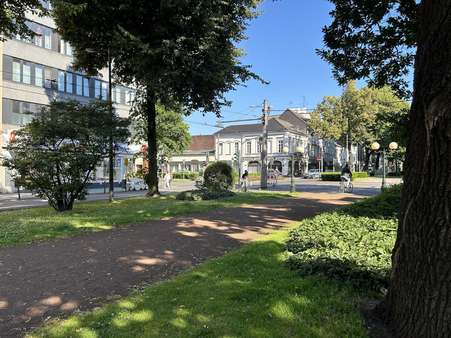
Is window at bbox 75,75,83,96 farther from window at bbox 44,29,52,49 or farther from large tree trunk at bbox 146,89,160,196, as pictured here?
large tree trunk at bbox 146,89,160,196

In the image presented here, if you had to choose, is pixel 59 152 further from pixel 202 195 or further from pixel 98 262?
pixel 98 262

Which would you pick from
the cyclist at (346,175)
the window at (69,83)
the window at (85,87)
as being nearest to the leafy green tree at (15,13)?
the cyclist at (346,175)

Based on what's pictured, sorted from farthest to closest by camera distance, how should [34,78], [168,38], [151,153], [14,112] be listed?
1. [34,78]
2. [14,112]
3. [151,153]
4. [168,38]

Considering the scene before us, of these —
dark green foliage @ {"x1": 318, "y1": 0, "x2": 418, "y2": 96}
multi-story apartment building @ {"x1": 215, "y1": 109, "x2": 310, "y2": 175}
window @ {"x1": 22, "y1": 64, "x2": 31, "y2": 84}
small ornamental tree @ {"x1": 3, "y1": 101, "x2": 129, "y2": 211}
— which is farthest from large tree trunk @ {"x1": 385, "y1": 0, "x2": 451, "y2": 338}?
multi-story apartment building @ {"x1": 215, "y1": 109, "x2": 310, "y2": 175}

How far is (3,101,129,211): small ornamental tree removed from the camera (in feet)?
45.2

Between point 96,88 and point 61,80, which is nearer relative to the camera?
point 61,80

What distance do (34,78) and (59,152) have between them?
91.9ft

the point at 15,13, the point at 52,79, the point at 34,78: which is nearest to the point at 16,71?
the point at 34,78

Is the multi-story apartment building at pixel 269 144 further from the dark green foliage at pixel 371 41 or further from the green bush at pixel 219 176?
the dark green foliage at pixel 371 41

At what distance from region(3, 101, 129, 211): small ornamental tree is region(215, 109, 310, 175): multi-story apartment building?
188 ft

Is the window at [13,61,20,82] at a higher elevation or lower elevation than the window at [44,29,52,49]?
lower

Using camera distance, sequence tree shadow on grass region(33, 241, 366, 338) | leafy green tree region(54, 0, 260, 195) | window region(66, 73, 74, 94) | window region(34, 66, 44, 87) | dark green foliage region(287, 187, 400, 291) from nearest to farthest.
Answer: tree shadow on grass region(33, 241, 366, 338), dark green foliage region(287, 187, 400, 291), leafy green tree region(54, 0, 260, 195), window region(34, 66, 44, 87), window region(66, 73, 74, 94)

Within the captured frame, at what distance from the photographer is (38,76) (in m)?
38.4

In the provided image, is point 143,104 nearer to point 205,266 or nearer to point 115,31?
point 115,31
